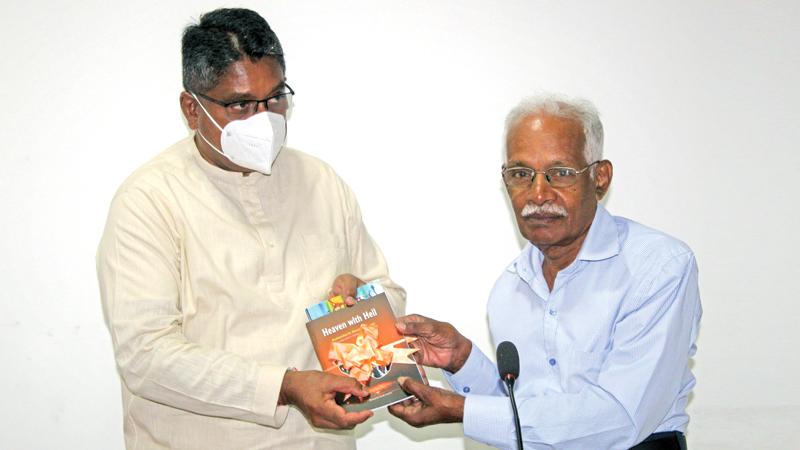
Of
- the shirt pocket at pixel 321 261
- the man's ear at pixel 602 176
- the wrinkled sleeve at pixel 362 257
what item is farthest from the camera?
the wrinkled sleeve at pixel 362 257

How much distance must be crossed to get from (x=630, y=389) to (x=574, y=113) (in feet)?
2.74

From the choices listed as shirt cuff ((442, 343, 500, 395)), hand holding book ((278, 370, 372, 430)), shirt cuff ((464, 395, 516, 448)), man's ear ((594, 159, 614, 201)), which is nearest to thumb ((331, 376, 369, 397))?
→ hand holding book ((278, 370, 372, 430))

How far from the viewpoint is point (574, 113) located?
2.60 meters

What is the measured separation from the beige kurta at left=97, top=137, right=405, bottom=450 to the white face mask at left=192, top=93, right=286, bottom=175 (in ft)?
0.36

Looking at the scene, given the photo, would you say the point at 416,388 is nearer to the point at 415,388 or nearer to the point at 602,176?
the point at 415,388

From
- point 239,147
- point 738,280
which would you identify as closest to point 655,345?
point 239,147

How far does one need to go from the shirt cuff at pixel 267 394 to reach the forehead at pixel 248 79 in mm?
848

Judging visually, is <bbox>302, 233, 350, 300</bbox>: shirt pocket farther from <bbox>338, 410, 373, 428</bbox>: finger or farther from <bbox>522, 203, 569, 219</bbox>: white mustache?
<bbox>522, 203, 569, 219</bbox>: white mustache

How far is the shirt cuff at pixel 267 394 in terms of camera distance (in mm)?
2531

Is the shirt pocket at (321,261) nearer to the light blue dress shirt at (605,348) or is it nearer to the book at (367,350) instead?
the book at (367,350)

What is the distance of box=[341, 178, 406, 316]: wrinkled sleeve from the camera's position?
120 inches

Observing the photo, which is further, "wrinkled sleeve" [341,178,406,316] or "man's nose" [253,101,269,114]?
"wrinkled sleeve" [341,178,406,316]

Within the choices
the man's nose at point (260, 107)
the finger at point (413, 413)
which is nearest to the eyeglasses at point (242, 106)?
the man's nose at point (260, 107)

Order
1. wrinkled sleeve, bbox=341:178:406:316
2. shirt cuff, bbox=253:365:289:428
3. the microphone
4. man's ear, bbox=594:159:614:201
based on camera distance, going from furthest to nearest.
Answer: wrinkled sleeve, bbox=341:178:406:316
man's ear, bbox=594:159:614:201
shirt cuff, bbox=253:365:289:428
the microphone
